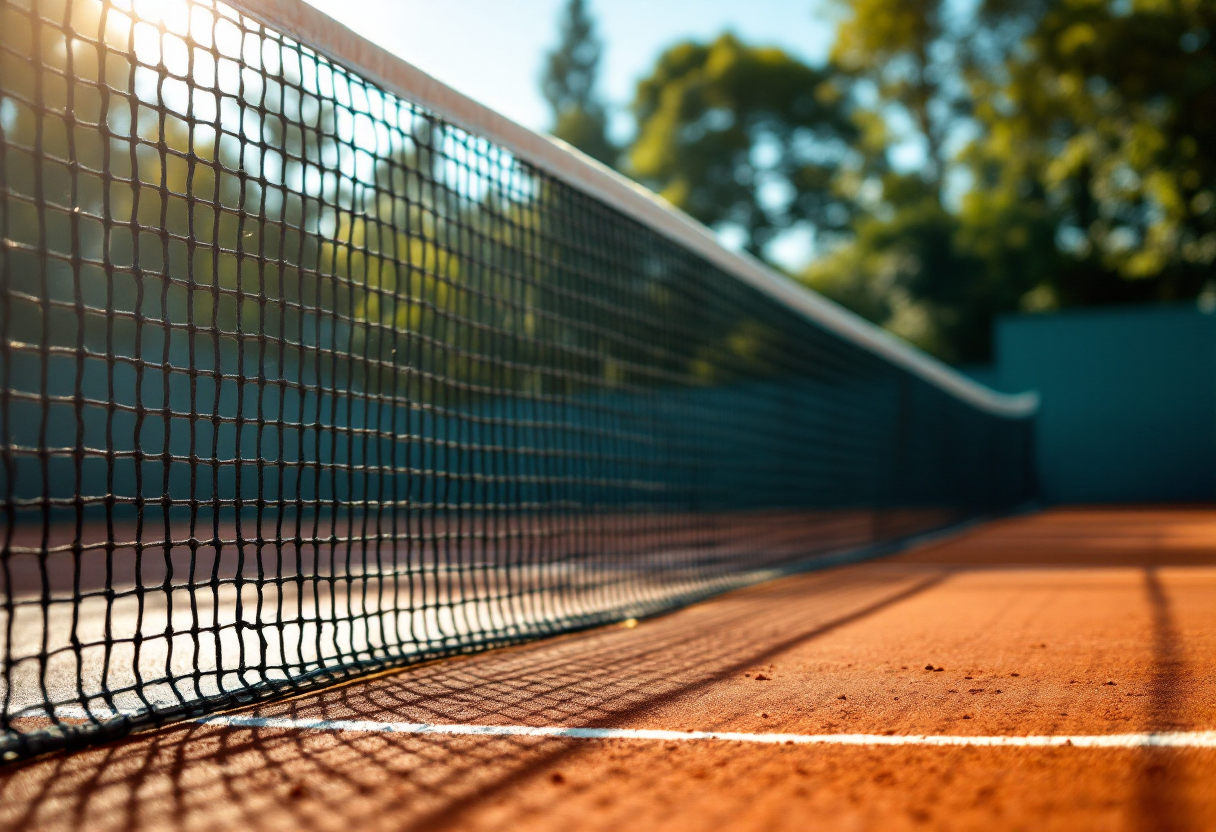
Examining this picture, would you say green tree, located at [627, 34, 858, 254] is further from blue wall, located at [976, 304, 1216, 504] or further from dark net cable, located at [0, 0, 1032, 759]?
dark net cable, located at [0, 0, 1032, 759]

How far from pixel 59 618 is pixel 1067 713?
4.18 meters

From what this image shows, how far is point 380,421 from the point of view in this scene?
3.17 meters

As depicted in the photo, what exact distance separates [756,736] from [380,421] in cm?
152

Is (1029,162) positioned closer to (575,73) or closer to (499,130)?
(575,73)

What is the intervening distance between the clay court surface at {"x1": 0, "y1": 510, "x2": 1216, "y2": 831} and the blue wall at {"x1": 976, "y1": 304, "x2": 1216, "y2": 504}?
49.0 ft

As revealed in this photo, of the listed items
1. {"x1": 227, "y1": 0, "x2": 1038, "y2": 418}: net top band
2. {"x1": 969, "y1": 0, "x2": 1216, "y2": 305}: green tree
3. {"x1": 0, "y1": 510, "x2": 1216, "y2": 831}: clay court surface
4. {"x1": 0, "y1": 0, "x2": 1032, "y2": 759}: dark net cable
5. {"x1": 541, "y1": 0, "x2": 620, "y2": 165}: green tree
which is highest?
{"x1": 541, "y1": 0, "x2": 620, "y2": 165}: green tree

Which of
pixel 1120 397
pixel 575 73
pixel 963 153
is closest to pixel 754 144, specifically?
pixel 963 153

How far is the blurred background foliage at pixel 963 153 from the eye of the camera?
19703mm

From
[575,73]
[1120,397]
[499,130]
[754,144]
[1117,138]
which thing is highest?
[575,73]

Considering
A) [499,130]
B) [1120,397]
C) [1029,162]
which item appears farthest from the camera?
[1029,162]

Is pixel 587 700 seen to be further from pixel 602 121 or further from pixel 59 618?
pixel 602 121

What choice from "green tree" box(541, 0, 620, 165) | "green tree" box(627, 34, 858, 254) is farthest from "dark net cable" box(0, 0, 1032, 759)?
"green tree" box(541, 0, 620, 165)

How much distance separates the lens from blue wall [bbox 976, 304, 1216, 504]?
1709cm

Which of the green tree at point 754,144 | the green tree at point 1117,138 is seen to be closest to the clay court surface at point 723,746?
the green tree at point 1117,138
